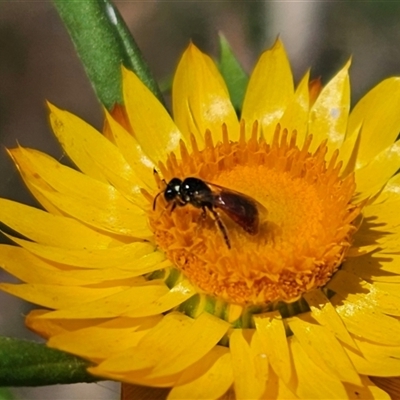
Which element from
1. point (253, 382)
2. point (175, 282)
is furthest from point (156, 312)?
point (253, 382)

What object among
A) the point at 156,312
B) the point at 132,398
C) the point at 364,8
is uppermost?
the point at 364,8

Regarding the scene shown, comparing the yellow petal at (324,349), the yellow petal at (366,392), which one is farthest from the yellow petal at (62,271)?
the yellow petal at (366,392)

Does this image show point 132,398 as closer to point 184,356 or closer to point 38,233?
point 184,356

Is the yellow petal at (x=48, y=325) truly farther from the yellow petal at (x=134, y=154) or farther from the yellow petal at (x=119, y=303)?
the yellow petal at (x=134, y=154)

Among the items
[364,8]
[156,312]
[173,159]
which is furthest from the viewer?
[364,8]

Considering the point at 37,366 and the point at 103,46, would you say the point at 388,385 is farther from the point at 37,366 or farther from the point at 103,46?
the point at 103,46

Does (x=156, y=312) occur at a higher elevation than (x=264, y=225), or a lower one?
lower

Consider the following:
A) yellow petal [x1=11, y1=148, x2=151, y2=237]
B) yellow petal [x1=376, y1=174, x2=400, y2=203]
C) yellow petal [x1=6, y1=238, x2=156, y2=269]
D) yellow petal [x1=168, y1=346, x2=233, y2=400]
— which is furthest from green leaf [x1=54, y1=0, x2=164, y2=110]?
yellow petal [x1=168, y1=346, x2=233, y2=400]

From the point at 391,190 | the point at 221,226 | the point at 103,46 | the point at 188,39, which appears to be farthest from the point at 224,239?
the point at 188,39
